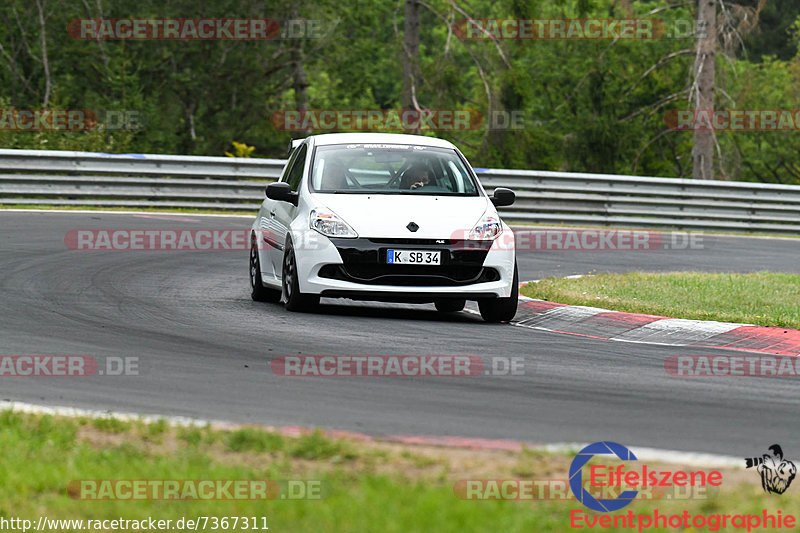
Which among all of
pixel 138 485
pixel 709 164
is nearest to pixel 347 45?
pixel 709 164

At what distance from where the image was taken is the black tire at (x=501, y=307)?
11.7 m

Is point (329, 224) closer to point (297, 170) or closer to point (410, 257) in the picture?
point (410, 257)

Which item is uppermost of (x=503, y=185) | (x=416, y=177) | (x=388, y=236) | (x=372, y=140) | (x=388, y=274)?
(x=372, y=140)

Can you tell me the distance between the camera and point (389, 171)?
12508 millimetres

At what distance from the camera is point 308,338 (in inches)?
388

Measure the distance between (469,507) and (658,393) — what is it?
3320mm

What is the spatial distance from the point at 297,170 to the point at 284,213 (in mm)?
823

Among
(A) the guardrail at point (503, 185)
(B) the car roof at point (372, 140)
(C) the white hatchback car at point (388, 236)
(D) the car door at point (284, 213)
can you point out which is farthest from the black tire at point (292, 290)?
(A) the guardrail at point (503, 185)

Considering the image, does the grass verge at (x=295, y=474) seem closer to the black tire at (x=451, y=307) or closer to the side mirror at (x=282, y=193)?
the side mirror at (x=282, y=193)

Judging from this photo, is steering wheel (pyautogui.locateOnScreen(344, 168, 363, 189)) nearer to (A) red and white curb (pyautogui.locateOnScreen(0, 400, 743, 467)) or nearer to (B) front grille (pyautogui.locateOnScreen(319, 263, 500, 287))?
(B) front grille (pyautogui.locateOnScreen(319, 263, 500, 287))

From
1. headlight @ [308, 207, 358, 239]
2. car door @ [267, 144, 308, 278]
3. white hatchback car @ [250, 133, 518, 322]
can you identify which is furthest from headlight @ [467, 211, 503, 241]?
car door @ [267, 144, 308, 278]

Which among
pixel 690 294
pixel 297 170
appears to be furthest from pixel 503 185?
pixel 297 170

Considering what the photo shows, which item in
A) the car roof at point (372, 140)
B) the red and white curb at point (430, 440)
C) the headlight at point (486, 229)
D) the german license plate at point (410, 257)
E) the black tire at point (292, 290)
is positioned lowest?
the red and white curb at point (430, 440)

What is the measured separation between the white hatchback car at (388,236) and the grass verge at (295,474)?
4.91m
